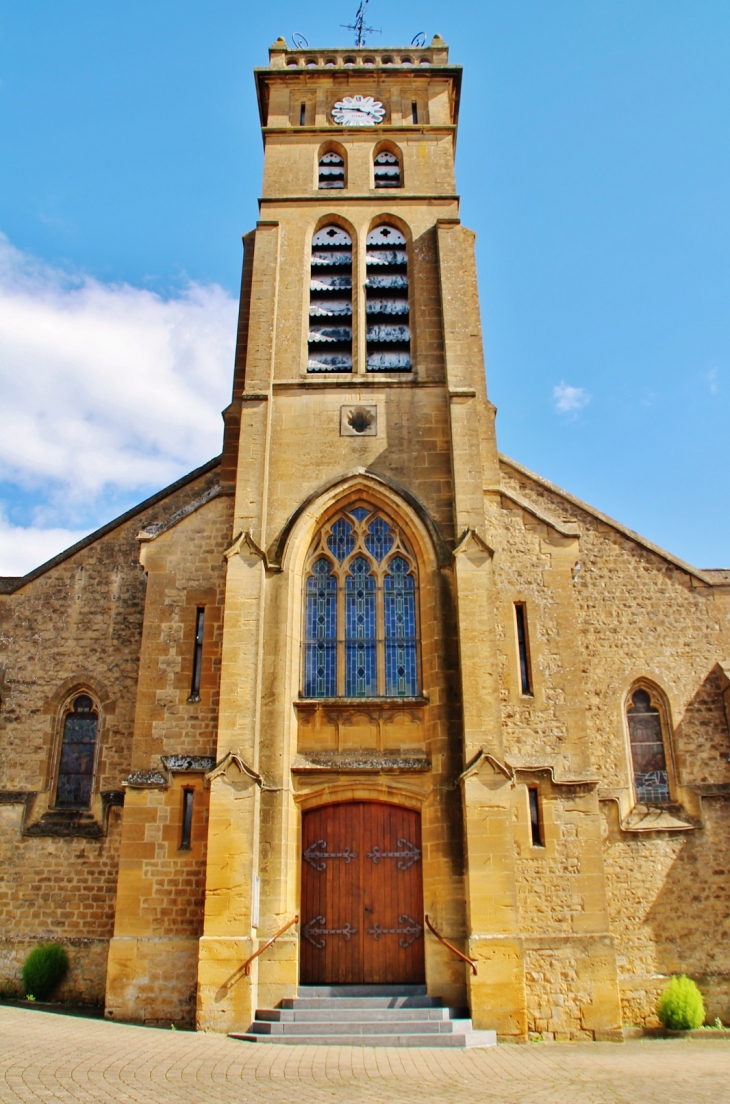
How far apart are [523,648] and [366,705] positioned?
9.37 ft

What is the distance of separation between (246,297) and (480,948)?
1238cm

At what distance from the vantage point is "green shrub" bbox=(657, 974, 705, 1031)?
42.3ft

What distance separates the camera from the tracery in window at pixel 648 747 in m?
15.0

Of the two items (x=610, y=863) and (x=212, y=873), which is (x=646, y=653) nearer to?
(x=610, y=863)

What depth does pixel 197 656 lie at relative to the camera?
14375 millimetres

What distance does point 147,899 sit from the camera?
41.7 feet

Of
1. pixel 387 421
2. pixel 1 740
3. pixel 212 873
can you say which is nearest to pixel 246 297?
pixel 387 421

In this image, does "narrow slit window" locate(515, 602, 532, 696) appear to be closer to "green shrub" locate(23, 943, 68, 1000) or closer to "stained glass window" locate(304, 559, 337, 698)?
"stained glass window" locate(304, 559, 337, 698)

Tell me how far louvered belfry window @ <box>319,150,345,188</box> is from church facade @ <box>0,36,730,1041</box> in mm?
420

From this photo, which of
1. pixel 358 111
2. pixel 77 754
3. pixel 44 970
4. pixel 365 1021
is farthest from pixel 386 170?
pixel 44 970

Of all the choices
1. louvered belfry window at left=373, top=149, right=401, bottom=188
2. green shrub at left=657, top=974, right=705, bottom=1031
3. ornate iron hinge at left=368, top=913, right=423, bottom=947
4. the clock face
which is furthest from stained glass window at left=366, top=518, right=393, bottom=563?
the clock face

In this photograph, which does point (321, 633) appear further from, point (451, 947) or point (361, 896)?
point (451, 947)

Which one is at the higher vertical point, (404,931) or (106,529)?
(106,529)

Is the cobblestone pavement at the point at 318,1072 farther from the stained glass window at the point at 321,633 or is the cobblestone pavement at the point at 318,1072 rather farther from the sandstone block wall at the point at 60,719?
the stained glass window at the point at 321,633
